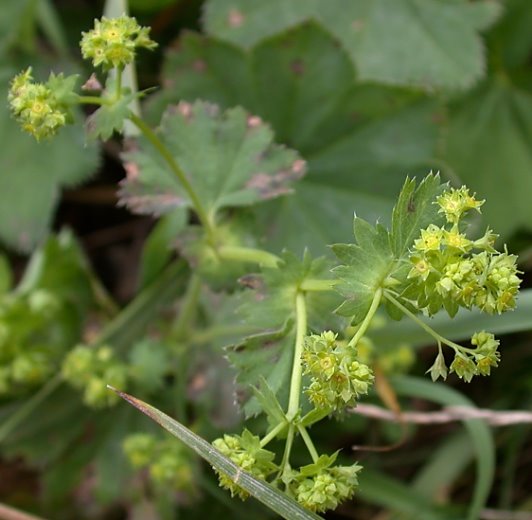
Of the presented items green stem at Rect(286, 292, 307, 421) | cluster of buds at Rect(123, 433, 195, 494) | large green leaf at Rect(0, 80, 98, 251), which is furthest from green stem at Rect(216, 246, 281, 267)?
large green leaf at Rect(0, 80, 98, 251)

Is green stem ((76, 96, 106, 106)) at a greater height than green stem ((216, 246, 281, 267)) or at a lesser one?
greater

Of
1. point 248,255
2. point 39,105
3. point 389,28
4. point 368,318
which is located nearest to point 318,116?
point 389,28

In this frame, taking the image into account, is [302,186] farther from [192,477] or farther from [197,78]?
[192,477]

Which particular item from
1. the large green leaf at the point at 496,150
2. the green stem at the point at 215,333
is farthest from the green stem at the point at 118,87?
the large green leaf at the point at 496,150

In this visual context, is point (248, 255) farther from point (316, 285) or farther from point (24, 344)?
point (24, 344)

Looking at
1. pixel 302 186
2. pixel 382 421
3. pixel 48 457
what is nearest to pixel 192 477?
pixel 48 457

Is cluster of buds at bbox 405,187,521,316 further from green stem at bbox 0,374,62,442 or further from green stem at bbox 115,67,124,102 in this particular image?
green stem at bbox 0,374,62,442

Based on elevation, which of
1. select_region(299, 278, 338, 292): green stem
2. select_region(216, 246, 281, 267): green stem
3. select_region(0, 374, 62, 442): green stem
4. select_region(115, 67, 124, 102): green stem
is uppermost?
select_region(115, 67, 124, 102): green stem
